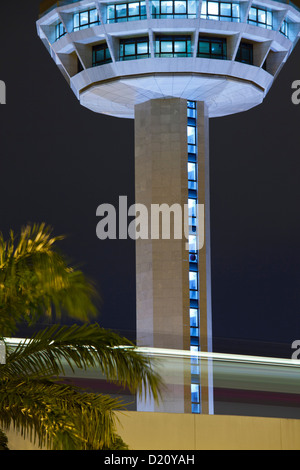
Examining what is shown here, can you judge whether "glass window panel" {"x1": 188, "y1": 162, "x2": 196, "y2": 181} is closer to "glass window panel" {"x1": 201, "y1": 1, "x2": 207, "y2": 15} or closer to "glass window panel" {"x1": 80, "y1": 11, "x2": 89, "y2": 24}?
"glass window panel" {"x1": 201, "y1": 1, "x2": 207, "y2": 15}

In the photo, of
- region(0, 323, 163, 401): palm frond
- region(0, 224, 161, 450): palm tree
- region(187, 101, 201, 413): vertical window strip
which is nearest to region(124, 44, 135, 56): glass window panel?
region(187, 101, 201, 413): vertical window strip

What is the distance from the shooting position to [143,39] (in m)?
56.0

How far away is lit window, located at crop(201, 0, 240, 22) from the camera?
55.2 metres

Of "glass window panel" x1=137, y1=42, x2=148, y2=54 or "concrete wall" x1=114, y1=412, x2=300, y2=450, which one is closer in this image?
"concrete wall" x1=114, y1=412, x2=300, y2=450

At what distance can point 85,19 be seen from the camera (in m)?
56.2

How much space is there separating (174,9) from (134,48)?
3.12m

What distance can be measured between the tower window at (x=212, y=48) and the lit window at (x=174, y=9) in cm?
166

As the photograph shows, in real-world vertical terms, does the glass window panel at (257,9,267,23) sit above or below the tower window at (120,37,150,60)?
above

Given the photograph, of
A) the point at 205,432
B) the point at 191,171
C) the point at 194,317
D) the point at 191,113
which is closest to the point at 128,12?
the point at 191,113

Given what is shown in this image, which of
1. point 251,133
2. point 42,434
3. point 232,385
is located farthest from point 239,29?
point 42,434

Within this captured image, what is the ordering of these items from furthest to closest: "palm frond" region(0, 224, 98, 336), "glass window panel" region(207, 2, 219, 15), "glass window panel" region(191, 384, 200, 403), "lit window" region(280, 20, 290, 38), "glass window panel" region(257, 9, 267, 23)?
"lit window" region(280, 20, 290, 38)
"glass window panel" region(257, 9, 267, 23)
"glass window panel" region(207, 2, 219, 15)
"glass window panel" region(191, 384, 200, 403)
"palm frond" region(0, 224, 98, 336)

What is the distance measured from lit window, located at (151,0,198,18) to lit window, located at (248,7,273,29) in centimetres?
331

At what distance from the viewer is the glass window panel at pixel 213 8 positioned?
5516 cm

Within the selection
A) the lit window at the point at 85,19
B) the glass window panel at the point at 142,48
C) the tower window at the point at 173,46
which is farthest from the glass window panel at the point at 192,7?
the lit window at the point at 85,19
